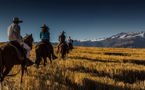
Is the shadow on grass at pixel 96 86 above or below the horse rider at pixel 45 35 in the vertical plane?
below

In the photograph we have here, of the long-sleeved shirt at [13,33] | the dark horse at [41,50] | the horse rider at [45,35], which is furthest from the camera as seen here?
the horse rider at [45,35]

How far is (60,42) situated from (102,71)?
9308mm

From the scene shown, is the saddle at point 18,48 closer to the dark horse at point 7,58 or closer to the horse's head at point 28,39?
the dark horse at point 7,58

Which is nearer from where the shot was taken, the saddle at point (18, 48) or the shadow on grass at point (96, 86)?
the shadow on grass at point (96, 86)

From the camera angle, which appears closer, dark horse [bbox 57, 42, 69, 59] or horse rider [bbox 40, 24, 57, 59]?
horse rider [bbox 40, 24, 57, 59]

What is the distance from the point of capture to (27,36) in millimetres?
11398

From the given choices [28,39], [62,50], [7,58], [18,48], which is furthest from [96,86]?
[62,50]

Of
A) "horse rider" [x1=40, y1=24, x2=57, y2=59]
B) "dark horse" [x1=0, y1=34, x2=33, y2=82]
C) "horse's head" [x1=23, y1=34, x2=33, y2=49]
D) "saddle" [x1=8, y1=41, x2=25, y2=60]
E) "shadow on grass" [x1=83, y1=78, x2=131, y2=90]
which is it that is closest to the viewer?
"shadow on grass" [x1=83, y1=78, x2=131, y2=90]

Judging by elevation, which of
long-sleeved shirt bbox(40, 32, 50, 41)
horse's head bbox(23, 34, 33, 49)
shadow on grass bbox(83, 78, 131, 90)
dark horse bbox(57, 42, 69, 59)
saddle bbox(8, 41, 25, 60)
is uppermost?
long-sleeved shirt bbox(40, 32, 50, 41)

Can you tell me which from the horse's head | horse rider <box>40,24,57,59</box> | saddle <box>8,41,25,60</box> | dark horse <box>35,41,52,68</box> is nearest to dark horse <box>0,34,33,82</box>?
saddle <box>8,41,25,60</box>

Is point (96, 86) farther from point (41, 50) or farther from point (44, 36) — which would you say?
point (44, 36)

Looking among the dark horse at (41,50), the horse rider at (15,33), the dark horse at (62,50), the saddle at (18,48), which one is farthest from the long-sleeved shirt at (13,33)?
the dark horse at (62,50)

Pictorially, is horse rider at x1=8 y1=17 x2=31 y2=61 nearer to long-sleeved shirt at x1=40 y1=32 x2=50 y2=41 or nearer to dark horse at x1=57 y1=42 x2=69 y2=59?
long-sleeved shirt at x1=40 y1=32 x2=50 y2=41

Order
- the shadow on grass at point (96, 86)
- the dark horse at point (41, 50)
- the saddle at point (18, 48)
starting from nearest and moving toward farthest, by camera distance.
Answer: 1. the shadow on grass at point (96, 86)
2. the saddle at point (18, 48)
3. the dark horse at point (41, 50)
